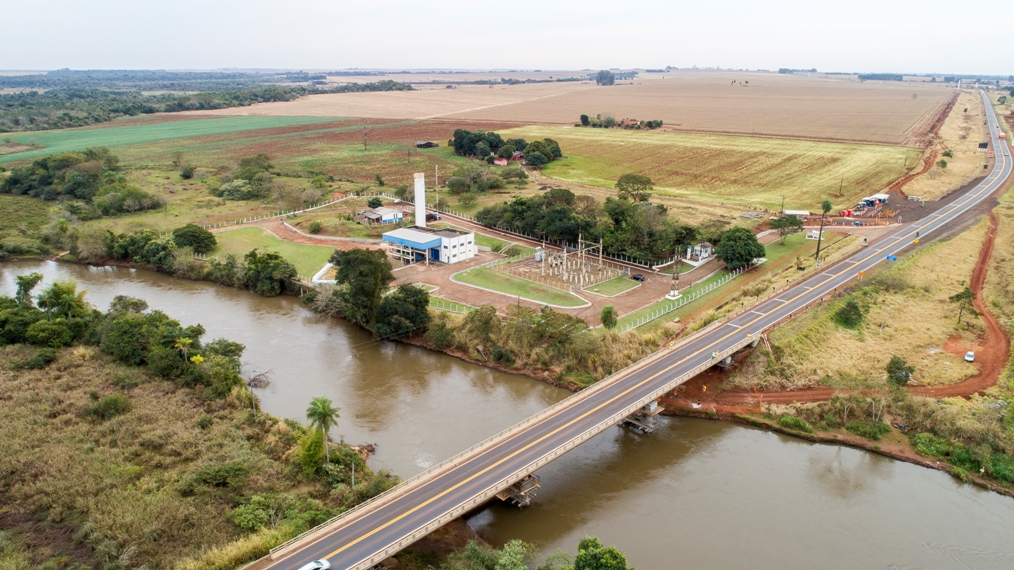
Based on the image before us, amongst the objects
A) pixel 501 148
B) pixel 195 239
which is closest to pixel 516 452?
pixel 195 239

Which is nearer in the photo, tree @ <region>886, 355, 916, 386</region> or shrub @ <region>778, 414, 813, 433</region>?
shrub @ <region>778, 414, 813, 433</region>

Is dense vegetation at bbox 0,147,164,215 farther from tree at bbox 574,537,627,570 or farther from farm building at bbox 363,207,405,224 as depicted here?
tree at bbox 574,537,627,570

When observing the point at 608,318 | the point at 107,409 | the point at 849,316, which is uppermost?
the point at 608,318

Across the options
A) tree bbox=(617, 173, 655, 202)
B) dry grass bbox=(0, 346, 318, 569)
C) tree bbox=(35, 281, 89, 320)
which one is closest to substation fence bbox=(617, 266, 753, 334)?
tree bbox=(617, 173, 655, 202)

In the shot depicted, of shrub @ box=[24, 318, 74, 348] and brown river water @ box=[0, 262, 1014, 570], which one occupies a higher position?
shrub @ box=[24, 318, 74, 348]

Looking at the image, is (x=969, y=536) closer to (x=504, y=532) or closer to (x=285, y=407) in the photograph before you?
(x=504, y=532)

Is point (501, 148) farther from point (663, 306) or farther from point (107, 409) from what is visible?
point (107, 409)

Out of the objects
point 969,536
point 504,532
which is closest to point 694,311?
point 969,536
